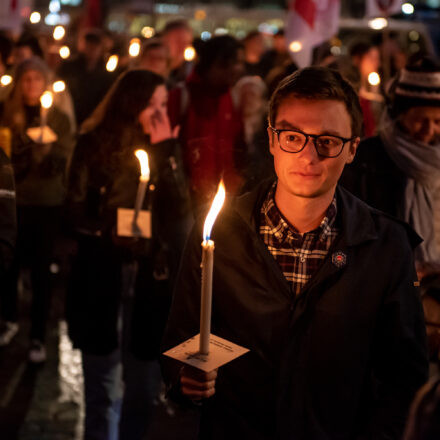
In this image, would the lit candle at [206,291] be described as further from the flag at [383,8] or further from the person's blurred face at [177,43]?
the person's blurred face at [177,43]

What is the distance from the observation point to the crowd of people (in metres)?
2.15

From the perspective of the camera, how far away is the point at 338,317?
2133 mm

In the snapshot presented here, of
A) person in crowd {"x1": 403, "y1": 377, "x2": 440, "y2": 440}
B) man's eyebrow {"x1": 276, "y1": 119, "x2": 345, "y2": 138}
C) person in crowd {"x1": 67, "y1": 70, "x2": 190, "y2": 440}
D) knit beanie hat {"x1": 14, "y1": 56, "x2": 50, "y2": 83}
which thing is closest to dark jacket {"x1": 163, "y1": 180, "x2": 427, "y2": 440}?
man's eyebrow {"x1": 276, "y1": 119, "x2": 345, "y2": 138}

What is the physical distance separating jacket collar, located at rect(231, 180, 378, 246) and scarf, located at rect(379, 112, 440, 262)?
119 centimetres

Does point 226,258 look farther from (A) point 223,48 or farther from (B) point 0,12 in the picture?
(B) point 0,12

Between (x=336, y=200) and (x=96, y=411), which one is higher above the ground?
(x=336, y=200)

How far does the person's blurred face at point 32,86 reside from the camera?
19.6ft

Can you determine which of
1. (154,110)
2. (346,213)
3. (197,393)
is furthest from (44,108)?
(197,393)

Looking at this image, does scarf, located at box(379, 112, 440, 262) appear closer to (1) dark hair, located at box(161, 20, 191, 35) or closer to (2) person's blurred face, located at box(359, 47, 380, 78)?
(2) person's blurred face, located at box(359, 47, 380, 78)

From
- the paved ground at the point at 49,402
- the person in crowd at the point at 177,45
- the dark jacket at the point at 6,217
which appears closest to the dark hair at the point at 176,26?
the person in crowd at the point at 177,45

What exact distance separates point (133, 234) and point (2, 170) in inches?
51.5

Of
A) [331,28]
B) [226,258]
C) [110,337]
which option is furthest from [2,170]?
[331,28]

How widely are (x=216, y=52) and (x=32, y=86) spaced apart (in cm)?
159

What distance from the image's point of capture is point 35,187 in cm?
559
